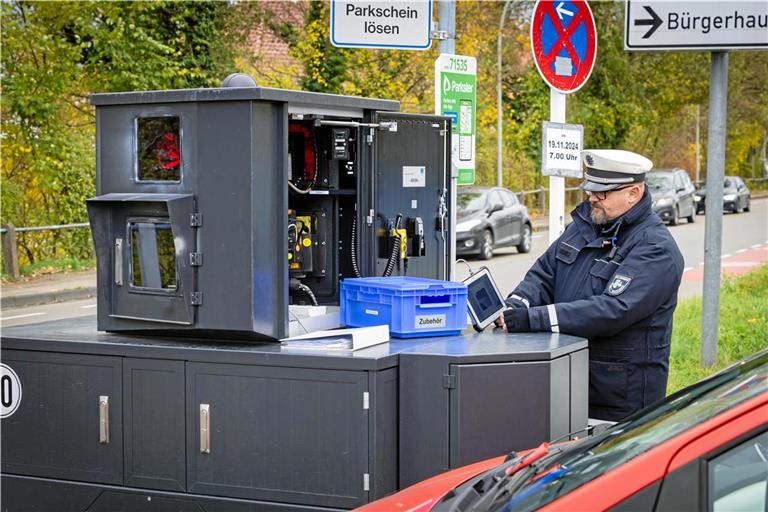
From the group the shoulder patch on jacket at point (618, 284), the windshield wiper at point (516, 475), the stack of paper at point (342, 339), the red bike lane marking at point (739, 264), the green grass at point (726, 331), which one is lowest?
the red bike lane marking at point (739, 264)

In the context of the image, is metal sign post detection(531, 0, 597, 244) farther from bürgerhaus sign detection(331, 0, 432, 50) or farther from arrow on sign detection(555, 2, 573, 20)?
bürgerhaus sign detection(331, 0, 432, 50)

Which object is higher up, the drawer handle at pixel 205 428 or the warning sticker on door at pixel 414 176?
the warning sticker on door at pixel 414 176

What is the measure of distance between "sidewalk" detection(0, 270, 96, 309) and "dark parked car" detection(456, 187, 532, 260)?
823 centimetres

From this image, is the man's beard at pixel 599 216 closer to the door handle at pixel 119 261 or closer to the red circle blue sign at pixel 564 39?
the door handle at pixel 119 261

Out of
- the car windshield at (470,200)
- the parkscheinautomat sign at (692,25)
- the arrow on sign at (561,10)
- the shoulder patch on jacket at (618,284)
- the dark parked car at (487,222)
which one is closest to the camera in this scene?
the shoulder patch on jacket at (618,284)

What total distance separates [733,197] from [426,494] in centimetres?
4266

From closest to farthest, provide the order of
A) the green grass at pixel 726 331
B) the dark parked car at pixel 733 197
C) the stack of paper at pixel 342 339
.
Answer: the stack of paper at pixel 342 339 < the green grass at pixel 726 331 < the dark parked car at pixel 733 197

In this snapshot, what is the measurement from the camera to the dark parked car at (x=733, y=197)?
43.5 metres

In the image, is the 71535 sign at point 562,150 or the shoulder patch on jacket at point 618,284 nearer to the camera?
the shoulder patch on jacket at point 618,284

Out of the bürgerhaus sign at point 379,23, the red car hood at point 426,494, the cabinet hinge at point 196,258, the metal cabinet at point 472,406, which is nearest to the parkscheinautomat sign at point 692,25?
the bürgerhaus sign at point 379,23

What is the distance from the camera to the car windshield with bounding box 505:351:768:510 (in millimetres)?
2715

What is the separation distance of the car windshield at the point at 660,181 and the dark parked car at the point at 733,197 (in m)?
6.55

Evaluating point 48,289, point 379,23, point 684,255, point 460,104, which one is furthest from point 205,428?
point 684,255

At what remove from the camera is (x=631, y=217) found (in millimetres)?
5547
